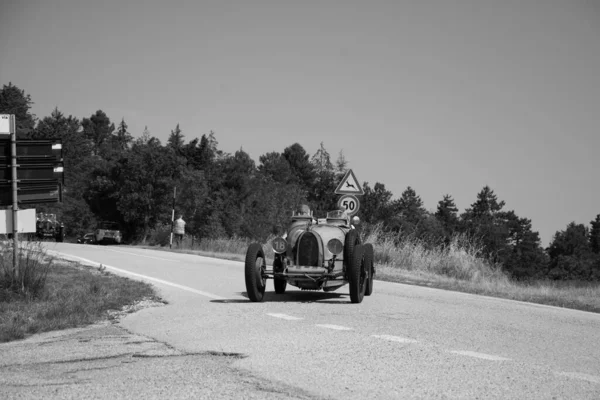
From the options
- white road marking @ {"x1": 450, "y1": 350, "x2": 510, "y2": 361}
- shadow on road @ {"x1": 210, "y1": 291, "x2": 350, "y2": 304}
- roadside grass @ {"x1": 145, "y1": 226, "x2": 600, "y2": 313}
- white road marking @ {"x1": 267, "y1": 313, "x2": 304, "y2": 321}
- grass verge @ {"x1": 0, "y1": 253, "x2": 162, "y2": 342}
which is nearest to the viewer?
white road marking @ {"x1": 450, "y1": 350, "x2": 510, "y2": 361}

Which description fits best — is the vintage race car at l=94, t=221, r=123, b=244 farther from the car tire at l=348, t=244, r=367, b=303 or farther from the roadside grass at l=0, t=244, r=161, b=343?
the car tire at l=348, t=244, r=367, b=303

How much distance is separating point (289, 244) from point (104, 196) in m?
50.0

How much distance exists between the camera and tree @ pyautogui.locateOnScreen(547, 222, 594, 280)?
11181 centimetres

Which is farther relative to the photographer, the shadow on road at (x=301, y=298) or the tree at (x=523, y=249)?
the tree at (x=523, y=249)

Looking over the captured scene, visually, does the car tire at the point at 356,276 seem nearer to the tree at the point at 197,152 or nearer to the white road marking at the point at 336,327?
the white road marking at the point at 336,327

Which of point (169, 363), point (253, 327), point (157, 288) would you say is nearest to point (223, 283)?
point (157, 288)

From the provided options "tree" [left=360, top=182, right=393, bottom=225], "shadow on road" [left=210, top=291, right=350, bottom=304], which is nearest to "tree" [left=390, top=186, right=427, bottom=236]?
"tree" [left=360, top=182, right=393, bottom=225]

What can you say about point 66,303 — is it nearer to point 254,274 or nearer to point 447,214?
point 254,274

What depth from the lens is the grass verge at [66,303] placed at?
9633 mm

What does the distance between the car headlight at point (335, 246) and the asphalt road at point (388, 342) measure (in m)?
0.83

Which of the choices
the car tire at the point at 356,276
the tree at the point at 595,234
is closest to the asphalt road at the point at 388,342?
the car tire at the point at 356,276

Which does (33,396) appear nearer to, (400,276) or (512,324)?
(512,324)

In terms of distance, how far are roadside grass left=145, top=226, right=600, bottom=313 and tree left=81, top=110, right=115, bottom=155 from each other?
397 ft

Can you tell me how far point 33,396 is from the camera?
5691mm
